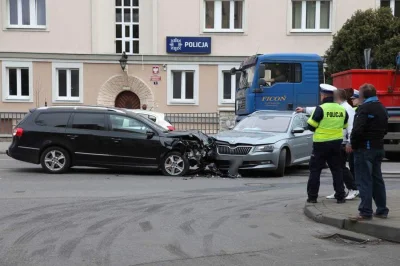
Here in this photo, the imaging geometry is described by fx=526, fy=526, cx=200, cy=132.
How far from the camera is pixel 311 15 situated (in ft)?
85.8

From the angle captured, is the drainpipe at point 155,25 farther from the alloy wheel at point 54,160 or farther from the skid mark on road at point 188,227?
the skid mark on road at point 188,227

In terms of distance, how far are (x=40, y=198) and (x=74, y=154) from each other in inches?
128

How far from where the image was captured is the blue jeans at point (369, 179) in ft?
22.2

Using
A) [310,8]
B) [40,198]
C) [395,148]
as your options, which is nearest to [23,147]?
[40,198]

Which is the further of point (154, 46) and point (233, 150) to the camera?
point (154, 46)

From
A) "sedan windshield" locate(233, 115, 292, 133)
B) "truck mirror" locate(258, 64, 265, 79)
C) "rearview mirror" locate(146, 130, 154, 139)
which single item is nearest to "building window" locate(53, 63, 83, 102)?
"truck mirror" locate(258, 64, 265, 79)

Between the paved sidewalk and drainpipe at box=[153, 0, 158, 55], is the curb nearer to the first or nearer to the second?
the paved sidewalk

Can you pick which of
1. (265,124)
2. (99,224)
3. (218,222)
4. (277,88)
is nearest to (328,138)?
(218,222)

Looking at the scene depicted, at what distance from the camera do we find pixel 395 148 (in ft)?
53.0

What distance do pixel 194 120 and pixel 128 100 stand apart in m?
3.67

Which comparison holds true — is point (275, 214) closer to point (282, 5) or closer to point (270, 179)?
point (270, 179)

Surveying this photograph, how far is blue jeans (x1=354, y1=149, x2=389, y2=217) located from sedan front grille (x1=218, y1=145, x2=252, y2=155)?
17.0ft

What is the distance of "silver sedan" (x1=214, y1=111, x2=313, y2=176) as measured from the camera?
12.1 metres

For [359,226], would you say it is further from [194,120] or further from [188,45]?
[188,45]
